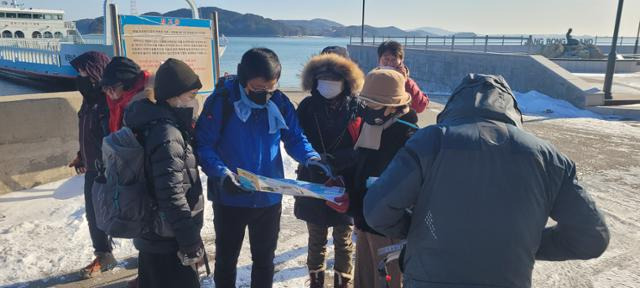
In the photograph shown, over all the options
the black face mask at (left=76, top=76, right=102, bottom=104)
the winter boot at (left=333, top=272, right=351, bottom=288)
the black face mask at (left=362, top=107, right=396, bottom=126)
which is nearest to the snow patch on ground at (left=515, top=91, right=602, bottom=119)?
the winter boot at (left=333, top=272, right=351, bottom=288)

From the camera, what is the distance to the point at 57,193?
16.4ft

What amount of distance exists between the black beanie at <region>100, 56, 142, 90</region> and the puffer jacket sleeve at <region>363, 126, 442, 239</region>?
1928mm

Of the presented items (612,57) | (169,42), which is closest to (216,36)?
(169,42)

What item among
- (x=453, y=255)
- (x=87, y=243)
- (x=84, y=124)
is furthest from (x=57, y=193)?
(x=453, y=255)

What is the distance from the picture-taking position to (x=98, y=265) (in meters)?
3.42

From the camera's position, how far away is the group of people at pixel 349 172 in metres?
1.49

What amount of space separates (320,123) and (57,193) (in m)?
3.64

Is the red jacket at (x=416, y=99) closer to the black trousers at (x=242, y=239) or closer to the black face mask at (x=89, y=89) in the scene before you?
the black trousers at (x=242, y=239)

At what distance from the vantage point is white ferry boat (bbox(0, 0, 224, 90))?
987 inches

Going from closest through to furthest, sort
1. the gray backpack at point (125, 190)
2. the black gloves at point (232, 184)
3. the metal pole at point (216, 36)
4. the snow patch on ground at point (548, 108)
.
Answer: the gray backpack at point (125, 190) → the black gloves at point (232, 184) → the metal pole at point (216, 36) → the snow patch on ground at point (548, 108)

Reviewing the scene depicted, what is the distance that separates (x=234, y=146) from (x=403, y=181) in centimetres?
136

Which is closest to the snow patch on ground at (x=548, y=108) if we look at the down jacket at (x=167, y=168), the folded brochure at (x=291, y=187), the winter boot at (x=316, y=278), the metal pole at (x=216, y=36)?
the metal pole at (x=216, y=36)

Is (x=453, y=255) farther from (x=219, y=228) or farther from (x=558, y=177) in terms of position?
(x=219, y=228)

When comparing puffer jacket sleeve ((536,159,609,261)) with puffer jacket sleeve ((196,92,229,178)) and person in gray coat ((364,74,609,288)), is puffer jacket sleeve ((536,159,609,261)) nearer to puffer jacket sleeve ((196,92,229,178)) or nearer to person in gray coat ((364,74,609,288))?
person in gray coat ((364,74,609,288))
